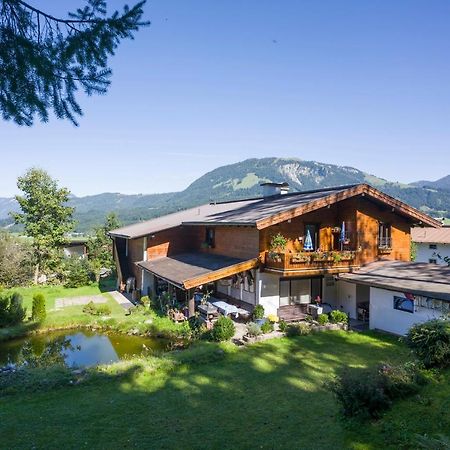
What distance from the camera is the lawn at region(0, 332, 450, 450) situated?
27.9ft

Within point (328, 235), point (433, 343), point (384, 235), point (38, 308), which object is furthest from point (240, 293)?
point (433, 343)

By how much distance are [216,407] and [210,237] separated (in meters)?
17.0

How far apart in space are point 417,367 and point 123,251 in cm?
2773

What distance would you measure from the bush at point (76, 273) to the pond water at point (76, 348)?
14.1 meters

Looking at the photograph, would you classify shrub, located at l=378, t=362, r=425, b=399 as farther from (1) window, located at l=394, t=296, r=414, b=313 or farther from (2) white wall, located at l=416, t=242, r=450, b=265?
(2) white wall, located at l=416, t=242, r=450, b=265

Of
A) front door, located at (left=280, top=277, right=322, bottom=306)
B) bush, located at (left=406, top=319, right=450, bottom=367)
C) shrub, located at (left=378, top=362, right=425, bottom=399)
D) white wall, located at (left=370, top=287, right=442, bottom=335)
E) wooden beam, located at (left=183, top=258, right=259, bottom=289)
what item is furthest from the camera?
front door, located at (left=280, top=277, right=322, bottom=306)

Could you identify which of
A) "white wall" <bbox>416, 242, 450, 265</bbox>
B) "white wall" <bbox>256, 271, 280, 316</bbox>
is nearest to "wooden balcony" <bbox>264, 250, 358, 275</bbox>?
"white wall" <bbox>256, 271, 280, 316</bbox>

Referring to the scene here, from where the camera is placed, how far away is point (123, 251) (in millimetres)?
34469

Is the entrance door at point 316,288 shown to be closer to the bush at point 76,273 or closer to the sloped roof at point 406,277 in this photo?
the sloped roof at point 406,277

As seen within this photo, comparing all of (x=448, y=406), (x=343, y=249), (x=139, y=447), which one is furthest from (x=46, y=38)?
(x=343, y=249)

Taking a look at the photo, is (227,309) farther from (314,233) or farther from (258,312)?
(314,233)

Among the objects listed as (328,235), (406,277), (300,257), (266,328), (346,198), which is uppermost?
(346,198)

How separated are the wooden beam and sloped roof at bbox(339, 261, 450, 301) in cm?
509

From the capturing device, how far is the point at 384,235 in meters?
24.0
